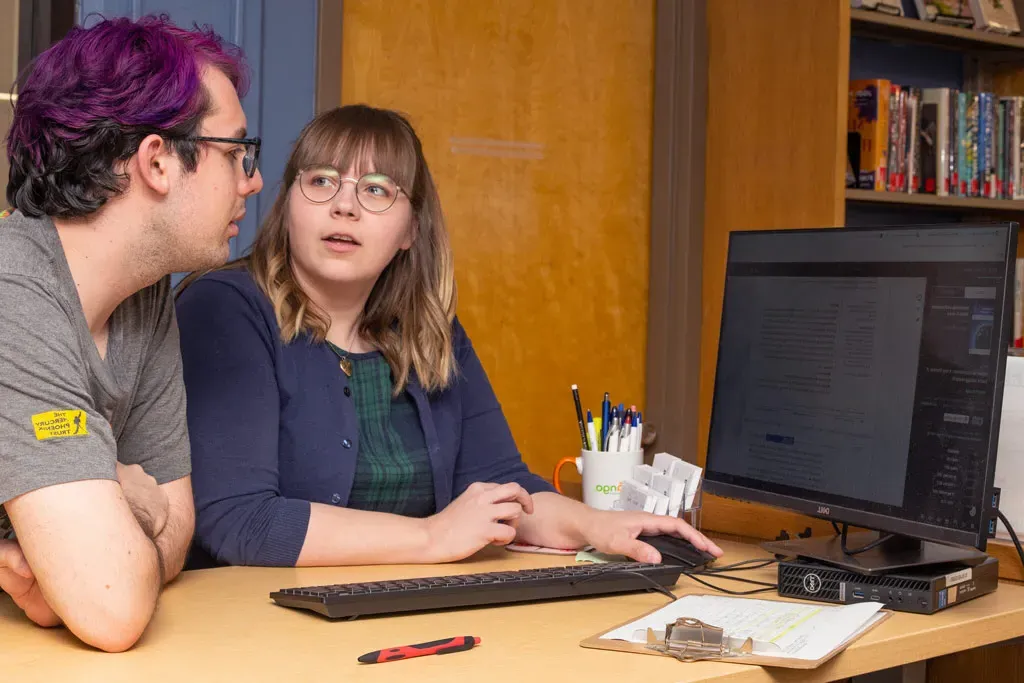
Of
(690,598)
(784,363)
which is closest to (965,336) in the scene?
(784,363)

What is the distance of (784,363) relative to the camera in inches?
59.7

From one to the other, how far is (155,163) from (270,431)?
414 millimetres

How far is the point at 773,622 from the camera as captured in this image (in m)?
1.22

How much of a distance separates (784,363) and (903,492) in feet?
0.79

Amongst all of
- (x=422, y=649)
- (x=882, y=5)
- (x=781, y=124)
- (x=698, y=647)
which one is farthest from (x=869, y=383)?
(x=882, y=5)

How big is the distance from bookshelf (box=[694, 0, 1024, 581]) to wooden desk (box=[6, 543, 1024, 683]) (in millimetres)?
1688

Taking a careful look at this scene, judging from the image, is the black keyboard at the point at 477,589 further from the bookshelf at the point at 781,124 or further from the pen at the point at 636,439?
the bookshelf at the point at 781,124

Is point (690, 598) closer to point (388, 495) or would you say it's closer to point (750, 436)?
point (750, 436)

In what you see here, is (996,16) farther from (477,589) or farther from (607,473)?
(477,589)

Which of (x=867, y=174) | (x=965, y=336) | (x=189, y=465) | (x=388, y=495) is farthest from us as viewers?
(x=867, y=174)

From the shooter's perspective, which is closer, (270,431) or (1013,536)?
(1013,536)

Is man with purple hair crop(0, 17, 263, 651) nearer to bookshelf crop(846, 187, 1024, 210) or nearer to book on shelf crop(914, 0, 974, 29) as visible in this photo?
bookshelf crop(846, 187, 1024, 210)

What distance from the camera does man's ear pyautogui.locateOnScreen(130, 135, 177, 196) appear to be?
4.30 feet

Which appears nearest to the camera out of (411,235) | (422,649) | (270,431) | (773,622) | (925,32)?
(422,649)
